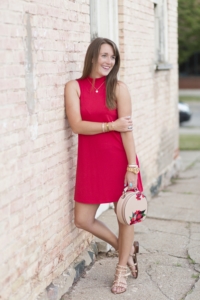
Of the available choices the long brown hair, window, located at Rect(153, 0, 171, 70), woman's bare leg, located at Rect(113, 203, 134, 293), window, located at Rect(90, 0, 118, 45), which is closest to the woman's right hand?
the long brown hair

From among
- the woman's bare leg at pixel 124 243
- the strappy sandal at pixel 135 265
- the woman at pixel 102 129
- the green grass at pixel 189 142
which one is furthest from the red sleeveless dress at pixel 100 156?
the green grass at pixel 189 142

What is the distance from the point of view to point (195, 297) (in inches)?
173

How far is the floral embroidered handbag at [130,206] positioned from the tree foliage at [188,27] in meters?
25.6

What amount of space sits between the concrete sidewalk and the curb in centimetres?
5

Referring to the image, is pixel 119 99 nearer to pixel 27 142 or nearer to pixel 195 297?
pixel 27 142

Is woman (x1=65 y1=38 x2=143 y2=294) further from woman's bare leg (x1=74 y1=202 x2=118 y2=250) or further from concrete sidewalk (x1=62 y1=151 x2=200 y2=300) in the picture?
concrete sidewalk (x1=62 y1=151 x2=200 y2=300)

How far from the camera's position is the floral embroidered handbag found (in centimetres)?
422

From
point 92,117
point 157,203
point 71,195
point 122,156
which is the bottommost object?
point 157,203

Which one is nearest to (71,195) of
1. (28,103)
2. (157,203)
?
(28,103)

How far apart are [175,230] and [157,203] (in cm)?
126

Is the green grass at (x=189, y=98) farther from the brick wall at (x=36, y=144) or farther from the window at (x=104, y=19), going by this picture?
the brick wall at (x=36, y=144)

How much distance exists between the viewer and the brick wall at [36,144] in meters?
3.55

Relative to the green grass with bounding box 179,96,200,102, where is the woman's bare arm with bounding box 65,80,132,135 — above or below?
above

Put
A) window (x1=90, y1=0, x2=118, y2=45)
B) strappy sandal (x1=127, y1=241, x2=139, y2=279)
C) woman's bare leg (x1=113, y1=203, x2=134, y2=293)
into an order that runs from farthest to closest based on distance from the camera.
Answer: window (x1=90, y1=0, x2=118, y2=45) < strappy sandal (x1=127, y1=241, x2=139, y2=279) < woman's bare leg (x1=113, y1=203, x2=134, y2=293)
